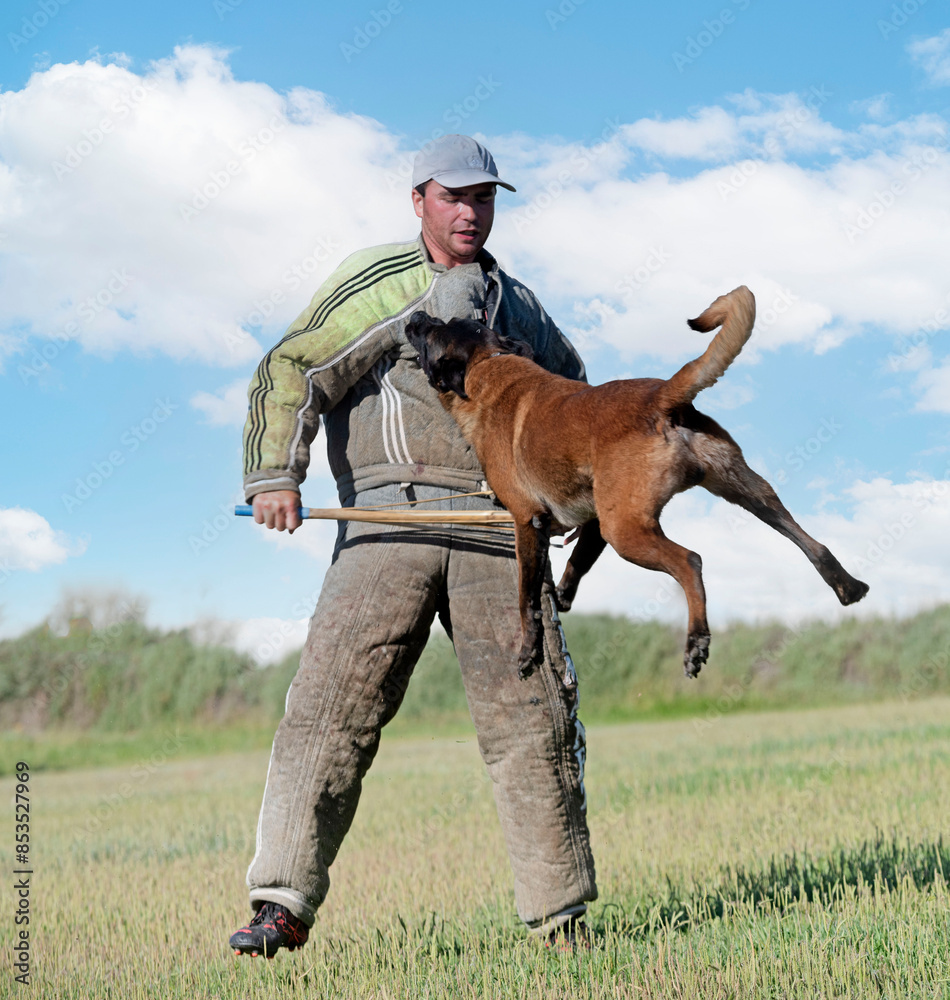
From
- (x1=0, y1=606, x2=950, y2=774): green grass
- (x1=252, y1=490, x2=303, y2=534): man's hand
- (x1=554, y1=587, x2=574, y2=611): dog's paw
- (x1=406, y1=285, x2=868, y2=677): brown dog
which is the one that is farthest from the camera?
(x1=0, y1=606, x2=950, y2=774): green grass

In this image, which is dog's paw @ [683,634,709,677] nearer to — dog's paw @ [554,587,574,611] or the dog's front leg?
the dog's front leg

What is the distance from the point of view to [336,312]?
449 centimetres

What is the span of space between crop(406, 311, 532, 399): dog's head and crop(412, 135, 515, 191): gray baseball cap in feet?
2.39

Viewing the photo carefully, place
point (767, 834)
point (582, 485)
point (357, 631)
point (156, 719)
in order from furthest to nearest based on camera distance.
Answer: point (156, 719) < point (767, 834) < point (357, 631) < point (582, 485)

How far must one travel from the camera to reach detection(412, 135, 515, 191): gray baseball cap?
439 centimetres

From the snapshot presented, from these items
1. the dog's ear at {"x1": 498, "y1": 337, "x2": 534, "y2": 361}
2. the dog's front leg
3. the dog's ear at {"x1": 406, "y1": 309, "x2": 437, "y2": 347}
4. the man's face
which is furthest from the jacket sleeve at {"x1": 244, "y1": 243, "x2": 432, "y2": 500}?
the dog's front leg

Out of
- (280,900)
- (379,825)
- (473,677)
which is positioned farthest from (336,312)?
(379,825)

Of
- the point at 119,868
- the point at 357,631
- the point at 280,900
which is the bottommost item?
the point at 119,868

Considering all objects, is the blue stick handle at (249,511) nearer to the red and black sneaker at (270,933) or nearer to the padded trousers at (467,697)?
the padded trousers at (467,697)

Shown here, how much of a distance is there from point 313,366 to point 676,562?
205 centimetres

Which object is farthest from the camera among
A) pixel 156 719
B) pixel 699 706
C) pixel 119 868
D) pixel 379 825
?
pixel 699 706

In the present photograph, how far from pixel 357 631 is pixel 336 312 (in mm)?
1367

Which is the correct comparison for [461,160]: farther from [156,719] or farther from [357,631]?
[156,719]

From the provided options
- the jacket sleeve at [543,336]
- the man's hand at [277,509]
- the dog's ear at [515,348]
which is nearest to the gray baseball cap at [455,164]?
the jacket sleeve at [543,336]
